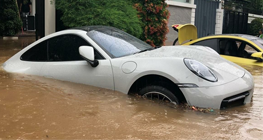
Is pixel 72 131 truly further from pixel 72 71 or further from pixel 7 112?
pixel 72 71

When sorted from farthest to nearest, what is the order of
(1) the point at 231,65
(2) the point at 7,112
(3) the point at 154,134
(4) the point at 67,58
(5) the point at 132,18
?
(5) the point at 132,18
(4) the point at 67,58
(1) the point at 231,65
(2) the point at 7,112
(3) the point at 154,134

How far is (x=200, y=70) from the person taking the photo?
12.6 ft

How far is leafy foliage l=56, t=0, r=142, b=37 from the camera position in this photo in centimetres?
826

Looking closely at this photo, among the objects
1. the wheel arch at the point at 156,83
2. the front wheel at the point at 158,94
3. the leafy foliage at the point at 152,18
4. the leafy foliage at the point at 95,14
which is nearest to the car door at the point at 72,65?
the wheel arch at the point at 156,83

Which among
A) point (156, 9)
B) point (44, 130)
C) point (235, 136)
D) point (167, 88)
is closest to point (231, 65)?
point (167, 88)

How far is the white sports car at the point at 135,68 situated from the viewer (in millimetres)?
3783

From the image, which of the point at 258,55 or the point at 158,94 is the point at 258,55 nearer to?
the point at 258,55

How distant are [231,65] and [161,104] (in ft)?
3.95

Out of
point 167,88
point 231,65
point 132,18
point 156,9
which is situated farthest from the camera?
point 156,9

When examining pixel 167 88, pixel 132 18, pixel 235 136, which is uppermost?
pixel 132 18

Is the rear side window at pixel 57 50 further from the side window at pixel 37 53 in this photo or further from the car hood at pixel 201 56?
the car hood at pixel 201 56

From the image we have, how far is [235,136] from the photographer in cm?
315

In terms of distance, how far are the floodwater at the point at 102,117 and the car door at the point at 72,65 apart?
124mm

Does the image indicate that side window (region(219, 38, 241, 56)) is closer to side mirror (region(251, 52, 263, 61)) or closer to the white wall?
side mirror (region(251, 52, 263, 61))
